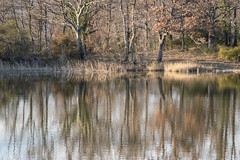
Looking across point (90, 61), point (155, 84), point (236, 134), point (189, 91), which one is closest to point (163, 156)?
point (236, 134)

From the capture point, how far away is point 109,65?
110ft

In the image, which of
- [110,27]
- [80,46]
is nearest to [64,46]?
[80,46]

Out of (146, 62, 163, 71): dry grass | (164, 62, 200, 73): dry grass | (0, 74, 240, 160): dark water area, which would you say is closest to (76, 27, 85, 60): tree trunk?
(146, 62, 163, 71): dry grass

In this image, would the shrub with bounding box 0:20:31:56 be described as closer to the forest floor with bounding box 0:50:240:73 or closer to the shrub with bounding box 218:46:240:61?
the forest floor with bounding box 0:50:240:73

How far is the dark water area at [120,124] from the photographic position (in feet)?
28.5

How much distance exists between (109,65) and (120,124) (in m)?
22.2

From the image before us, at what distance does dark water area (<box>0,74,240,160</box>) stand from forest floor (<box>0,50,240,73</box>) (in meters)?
14.1

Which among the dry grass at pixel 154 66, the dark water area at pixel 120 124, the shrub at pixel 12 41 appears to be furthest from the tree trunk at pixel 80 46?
the dark water area at pixel 120 124

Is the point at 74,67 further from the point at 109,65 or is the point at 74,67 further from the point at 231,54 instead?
the point at 231,54

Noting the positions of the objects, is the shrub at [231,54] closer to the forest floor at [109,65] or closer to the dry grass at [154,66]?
the forest floor at [109,65]

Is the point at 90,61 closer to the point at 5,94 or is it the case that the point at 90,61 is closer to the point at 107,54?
the point at 107,54

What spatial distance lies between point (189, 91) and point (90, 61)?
52.6 feet

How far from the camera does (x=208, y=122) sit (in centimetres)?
1183

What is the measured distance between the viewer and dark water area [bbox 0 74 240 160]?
8.70 metres
